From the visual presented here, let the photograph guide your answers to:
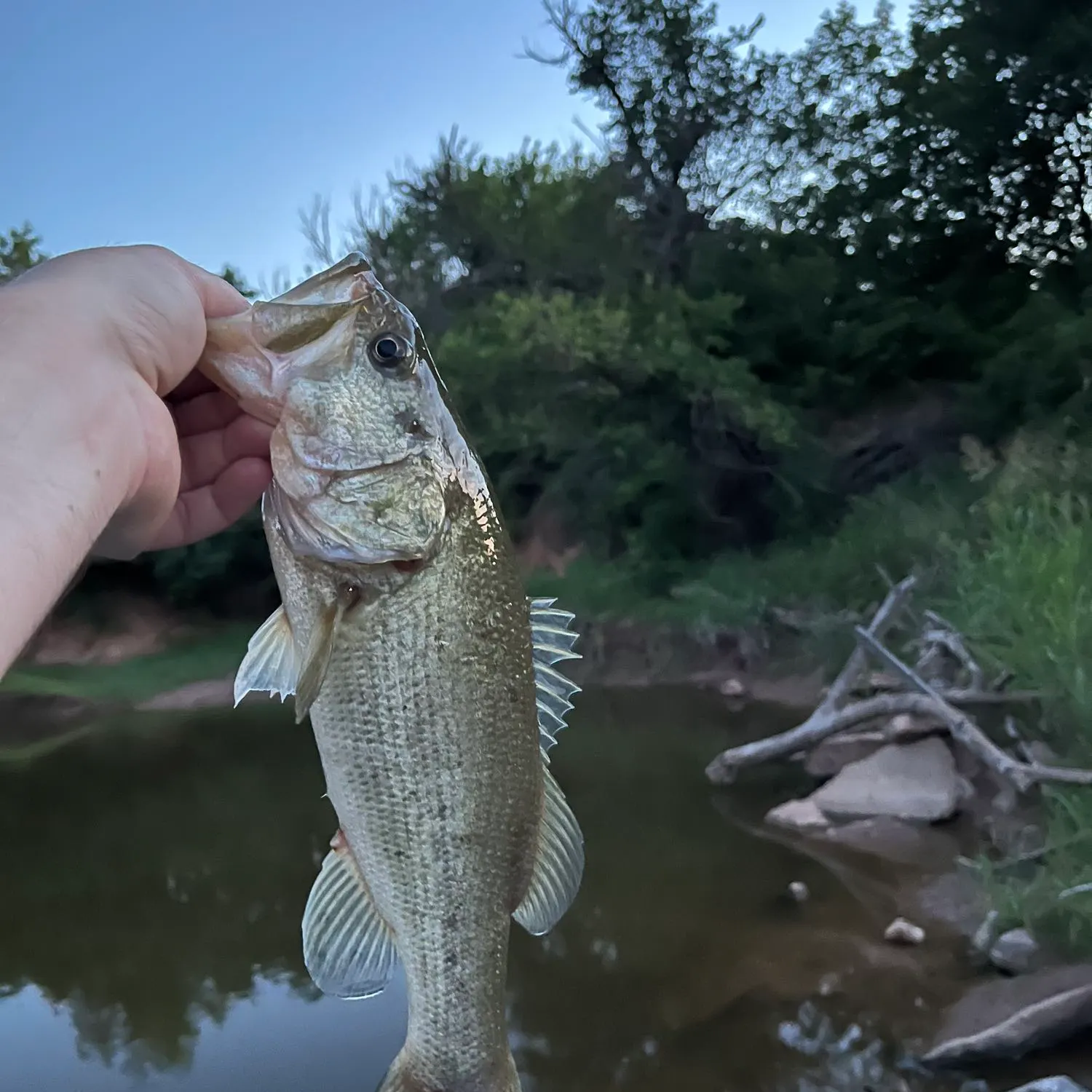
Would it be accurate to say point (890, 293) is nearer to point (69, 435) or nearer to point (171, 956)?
point (171, 956)

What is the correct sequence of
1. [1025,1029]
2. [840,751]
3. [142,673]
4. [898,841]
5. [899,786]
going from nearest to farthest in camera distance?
1. [1025,1029]
2. [898,841]
3. [899,786]
4. [840,751]
5. [142,673]

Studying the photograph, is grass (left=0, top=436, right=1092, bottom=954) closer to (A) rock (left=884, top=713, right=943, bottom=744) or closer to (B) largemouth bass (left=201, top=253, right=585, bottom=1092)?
(A) rock (left=884, top=713, right=943, bottom=744)

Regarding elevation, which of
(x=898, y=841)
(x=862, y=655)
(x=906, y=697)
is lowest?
(x=898, y=841)

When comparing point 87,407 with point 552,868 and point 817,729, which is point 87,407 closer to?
point 552,868

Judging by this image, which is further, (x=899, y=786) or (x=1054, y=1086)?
(x=899, y=786)

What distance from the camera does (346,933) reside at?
100 centimetres

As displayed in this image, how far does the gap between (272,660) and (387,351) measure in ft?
1.12

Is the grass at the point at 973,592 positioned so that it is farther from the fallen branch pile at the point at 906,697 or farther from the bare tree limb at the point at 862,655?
the bare tree limb at the point at 862,655

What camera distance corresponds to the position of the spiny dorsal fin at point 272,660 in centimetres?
95

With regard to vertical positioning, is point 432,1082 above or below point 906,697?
above

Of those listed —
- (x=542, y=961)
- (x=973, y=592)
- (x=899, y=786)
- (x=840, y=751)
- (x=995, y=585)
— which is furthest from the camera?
(x=840, y=751)

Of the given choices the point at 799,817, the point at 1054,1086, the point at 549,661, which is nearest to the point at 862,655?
the point at 799,817

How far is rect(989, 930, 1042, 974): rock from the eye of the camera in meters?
2.81

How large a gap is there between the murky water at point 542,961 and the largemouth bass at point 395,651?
195 cm
